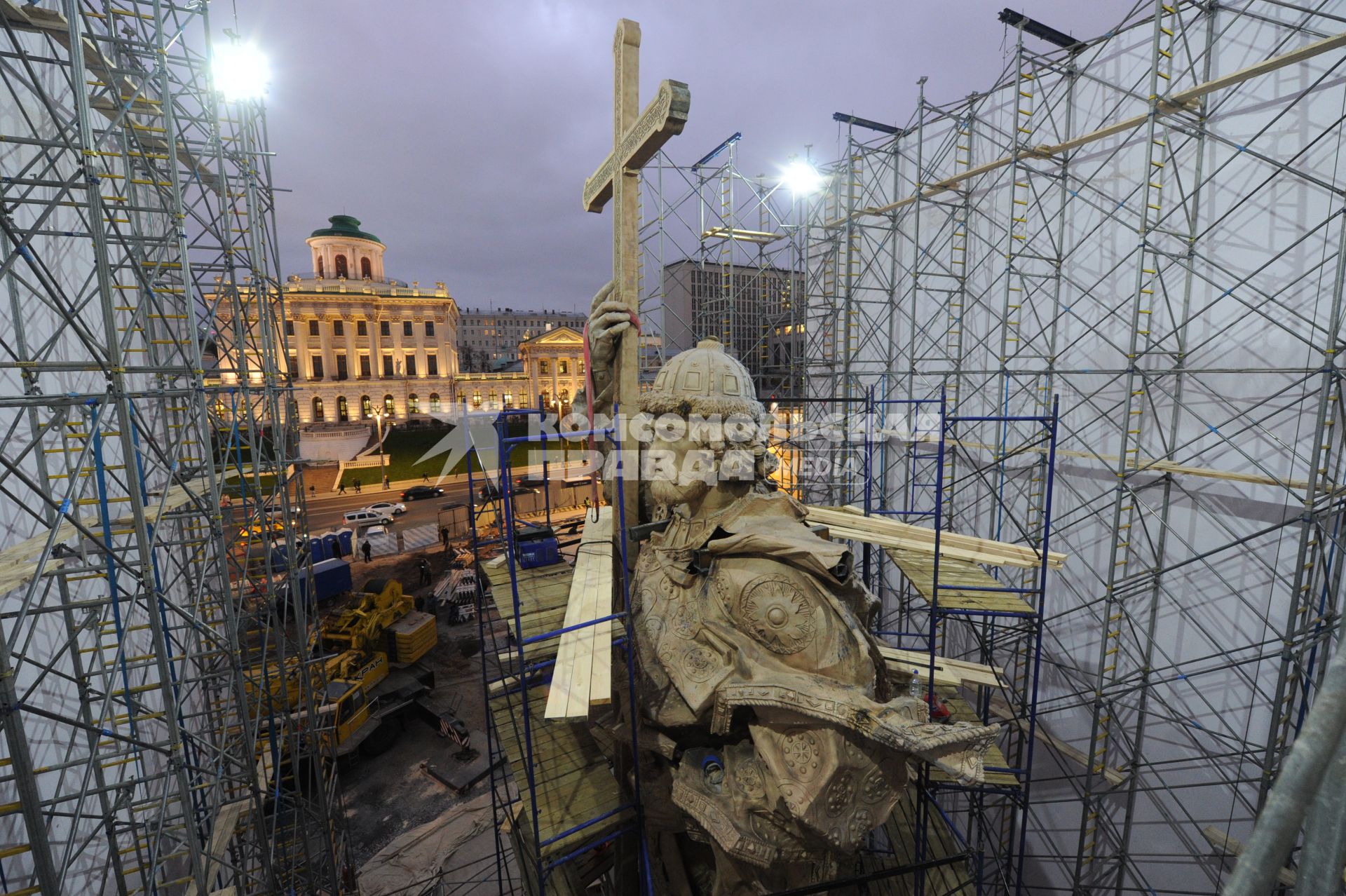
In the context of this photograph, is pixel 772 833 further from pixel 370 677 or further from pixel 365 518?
pixel 365 518

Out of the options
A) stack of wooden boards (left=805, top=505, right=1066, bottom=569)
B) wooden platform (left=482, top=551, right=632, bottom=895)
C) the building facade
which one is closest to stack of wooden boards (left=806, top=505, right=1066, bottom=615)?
stack of wooden boards (left=805, top=505, right=1066, bottom=569)

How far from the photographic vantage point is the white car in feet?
76.8

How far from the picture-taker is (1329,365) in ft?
18.3

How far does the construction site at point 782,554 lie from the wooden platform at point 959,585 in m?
0.08

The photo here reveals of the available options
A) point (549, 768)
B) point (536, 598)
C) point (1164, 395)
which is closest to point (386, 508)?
point (536, 598)

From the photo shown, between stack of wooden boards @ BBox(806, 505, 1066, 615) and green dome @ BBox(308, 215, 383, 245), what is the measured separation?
48.6 m

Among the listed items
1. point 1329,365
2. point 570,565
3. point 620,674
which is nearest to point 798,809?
point 620,674

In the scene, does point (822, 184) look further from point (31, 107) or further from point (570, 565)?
point (31, 107)

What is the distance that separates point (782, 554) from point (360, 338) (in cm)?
4411

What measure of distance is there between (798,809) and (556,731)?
3797 millimetres

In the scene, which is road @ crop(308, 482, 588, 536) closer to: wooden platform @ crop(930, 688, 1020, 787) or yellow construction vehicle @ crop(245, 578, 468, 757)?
yellow construction vehicle @ crop(245, 578, 468, 757)

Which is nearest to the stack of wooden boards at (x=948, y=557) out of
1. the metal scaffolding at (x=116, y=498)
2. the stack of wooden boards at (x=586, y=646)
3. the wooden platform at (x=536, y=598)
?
the stack of wooden boards at (x=586, y=646)

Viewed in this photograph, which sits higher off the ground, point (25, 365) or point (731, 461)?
point (25, 365)

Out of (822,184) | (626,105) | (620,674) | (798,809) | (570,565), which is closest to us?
(798,809)
